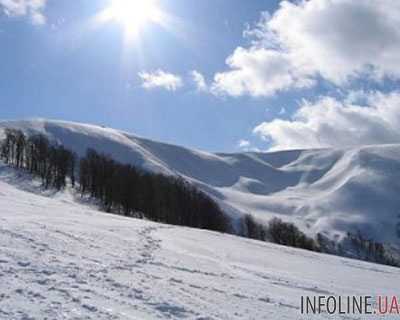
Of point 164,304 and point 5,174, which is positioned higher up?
point 5,174

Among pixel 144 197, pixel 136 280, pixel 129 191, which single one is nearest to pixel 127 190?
pixel 129 191

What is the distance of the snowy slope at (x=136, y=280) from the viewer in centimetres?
1138

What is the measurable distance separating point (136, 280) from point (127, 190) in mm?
86553

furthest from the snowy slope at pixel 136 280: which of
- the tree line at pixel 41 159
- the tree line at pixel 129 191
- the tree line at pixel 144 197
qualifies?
the tree line at pixel 41 159

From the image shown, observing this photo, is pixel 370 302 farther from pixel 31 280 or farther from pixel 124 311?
pixel 31 280

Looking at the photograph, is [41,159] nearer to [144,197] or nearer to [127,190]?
[127,190]

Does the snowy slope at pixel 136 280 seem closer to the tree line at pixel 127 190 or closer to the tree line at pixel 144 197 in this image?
the tree line at pixel 127 190

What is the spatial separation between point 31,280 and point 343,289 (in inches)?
567

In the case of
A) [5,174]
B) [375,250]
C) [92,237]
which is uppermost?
[5,174]

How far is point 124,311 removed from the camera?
11211mm

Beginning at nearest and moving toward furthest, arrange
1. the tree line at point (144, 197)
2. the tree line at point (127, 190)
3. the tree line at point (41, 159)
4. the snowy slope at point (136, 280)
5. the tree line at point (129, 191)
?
the snowy slope at point (136, 280) < the tree line at point (144, 197) < the tree line at point (127, 190) < the tree line at point (129, 191) < the tree line at point (41, 159)

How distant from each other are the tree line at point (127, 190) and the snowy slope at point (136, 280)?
7084 cm

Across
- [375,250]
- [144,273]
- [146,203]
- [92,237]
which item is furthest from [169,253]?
[375,250]

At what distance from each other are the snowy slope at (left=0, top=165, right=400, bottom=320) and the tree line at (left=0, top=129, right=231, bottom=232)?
70.8 metres
